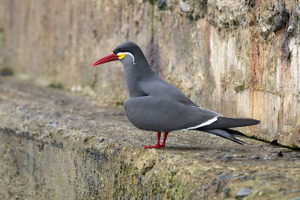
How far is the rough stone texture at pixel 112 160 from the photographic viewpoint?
2.91m

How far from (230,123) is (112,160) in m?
1.00

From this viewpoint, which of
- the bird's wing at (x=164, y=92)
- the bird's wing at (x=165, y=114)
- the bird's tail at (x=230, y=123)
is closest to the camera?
the bird's tail at (x=230, y=123)

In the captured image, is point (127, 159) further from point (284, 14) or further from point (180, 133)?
point (284, 14)

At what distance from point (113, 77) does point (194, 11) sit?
1.86m

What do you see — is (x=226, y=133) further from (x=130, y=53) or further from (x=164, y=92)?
(x=130, y=53)

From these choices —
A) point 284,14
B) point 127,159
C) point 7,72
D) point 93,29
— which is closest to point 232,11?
point 284,14

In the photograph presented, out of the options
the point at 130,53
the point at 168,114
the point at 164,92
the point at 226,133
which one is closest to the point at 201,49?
the point at 130,53

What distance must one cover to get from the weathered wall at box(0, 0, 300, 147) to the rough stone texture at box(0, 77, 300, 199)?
324 mm

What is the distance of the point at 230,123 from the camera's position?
3.31m

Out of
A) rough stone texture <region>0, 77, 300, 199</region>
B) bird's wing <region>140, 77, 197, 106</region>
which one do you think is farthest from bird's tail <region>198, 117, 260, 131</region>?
bird's wing <region>140, 77, 197, 106</region>

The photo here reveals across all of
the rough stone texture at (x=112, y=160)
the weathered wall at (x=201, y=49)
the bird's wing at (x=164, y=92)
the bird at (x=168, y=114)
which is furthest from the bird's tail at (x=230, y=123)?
the weathered wall at (x=201, y=49)

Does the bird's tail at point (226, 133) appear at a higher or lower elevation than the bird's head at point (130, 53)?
lower

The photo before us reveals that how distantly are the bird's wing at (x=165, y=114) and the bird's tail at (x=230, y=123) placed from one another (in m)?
0.07

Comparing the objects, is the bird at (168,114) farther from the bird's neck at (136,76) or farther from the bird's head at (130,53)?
the bird's head at (130,53)
